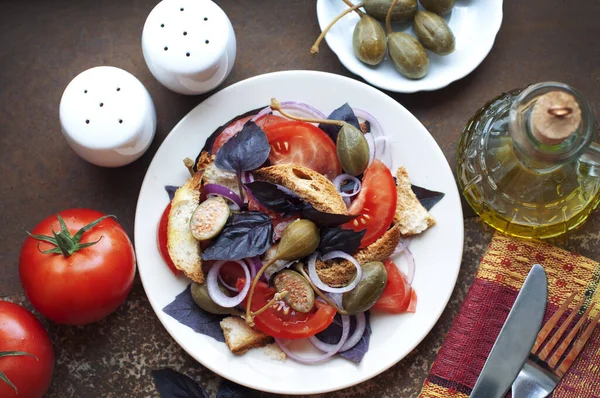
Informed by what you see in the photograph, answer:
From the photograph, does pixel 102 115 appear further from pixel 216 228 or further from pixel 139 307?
pixel 139 307

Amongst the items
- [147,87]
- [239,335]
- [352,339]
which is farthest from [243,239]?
[147,87]

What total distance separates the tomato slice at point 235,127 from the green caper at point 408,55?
29 centimetres

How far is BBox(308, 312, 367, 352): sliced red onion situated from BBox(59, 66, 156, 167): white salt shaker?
0.55 meters

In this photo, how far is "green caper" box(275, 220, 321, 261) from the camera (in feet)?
4.48

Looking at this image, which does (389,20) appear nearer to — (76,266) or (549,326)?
(549,326)

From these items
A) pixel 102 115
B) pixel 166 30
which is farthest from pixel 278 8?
pixel 102 115

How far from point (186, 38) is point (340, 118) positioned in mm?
348

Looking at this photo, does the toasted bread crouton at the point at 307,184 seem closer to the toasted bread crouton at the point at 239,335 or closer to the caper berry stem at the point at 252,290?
the caper berry stem at the point at 252,290

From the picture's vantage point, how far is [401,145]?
1.51 m

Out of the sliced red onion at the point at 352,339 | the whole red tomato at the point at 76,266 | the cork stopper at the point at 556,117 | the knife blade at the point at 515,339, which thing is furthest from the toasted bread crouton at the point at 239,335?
the cork stopper at the point at 556,117

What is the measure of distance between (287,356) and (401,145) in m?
0.50

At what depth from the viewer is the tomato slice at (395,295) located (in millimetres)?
1458

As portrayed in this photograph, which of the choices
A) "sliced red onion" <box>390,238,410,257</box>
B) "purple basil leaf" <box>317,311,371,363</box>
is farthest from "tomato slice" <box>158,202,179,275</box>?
"sliced red onion" <box>390,238,410,257</box>

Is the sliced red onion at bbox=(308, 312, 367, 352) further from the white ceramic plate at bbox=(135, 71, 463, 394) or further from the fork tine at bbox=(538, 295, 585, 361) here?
the fork tine at bbox=(538, 295, 585, 361)
